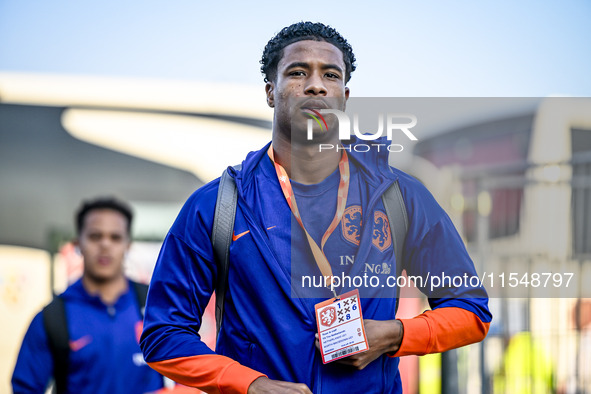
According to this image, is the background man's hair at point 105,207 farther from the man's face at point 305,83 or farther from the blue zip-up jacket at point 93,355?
the man's face at point 305,83

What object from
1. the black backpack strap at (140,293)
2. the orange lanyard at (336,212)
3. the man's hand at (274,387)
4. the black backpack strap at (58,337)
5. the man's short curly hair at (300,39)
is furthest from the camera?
the black backpack strap at (140,293)

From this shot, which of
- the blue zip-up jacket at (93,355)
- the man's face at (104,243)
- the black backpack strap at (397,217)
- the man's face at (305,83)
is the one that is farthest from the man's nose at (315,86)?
the man's face at (104,243)

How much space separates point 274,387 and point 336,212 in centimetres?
59

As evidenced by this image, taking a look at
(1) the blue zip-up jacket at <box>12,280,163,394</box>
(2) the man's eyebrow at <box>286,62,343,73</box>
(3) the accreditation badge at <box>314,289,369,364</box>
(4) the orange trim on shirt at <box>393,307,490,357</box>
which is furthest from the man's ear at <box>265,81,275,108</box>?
(1) the blue zip-up jacket at <box>12,280,163,394</box>

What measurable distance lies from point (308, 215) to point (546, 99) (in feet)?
→ 6.44

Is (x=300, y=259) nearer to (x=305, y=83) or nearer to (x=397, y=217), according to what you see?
(x=397, y=217)

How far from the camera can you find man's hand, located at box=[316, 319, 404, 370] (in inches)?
70.7

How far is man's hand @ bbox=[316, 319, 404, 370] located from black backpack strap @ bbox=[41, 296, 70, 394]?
8.89 ft

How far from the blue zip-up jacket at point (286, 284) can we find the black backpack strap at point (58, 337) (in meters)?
2.41

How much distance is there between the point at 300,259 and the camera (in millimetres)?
1915

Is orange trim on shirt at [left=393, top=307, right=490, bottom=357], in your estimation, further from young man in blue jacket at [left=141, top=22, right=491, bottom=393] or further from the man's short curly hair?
the man's short curly hair

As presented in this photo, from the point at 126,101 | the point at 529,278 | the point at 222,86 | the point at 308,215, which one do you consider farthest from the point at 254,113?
the point at 308,215

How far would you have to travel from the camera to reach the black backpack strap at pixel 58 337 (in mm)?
3920

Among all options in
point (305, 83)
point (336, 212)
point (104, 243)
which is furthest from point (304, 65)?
point (104, 243)
